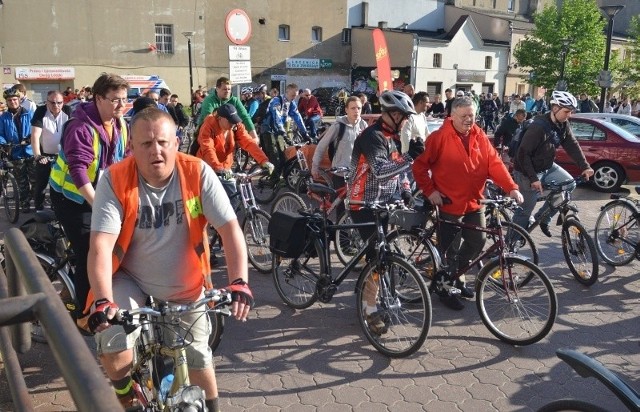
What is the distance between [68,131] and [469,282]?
13.3 feet

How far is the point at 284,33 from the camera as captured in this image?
40.2 meters

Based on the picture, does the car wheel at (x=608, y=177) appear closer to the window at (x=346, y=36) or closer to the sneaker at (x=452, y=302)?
the sneaker at (x=452, y=302)

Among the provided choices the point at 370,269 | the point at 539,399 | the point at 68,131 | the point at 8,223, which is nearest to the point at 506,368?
the point at 539,399

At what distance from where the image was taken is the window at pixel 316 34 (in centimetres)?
4125

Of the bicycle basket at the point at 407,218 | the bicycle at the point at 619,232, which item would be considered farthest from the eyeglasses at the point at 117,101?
the bicycle at the point at 619,232

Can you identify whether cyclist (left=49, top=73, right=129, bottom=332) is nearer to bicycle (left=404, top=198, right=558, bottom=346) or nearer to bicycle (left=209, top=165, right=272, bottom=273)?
bicycle (left=209, top=165, right=272, bottom=273)

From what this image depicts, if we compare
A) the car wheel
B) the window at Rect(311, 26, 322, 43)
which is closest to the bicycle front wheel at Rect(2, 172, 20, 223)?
the car wheel

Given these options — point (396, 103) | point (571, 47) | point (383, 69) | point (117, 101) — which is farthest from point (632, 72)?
point (117, 101)

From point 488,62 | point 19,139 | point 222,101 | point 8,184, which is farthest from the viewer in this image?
point 488,62

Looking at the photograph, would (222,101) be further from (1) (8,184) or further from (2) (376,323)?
(1) (8,184)

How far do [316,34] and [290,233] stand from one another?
38.8m

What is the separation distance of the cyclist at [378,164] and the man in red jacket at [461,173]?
34 cm

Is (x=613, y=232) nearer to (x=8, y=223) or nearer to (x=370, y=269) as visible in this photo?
(x=370, y=269)

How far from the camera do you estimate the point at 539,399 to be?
385 centimetres
